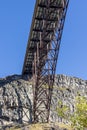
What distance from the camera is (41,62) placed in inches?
1869

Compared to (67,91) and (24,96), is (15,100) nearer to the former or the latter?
(24,96)

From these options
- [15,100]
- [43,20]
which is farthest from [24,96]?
[43,20]

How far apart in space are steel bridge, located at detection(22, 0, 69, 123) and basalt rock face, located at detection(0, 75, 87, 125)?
1.92 metres

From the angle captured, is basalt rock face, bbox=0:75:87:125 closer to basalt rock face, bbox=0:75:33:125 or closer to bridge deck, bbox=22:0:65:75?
basalt rock face, bbox=0:75:33:125

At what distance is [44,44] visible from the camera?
4709cm

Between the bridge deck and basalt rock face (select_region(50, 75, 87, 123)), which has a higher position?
the bridge deck

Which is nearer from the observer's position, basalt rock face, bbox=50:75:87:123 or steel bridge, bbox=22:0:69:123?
steel bridge, bbox=22:0:69:123

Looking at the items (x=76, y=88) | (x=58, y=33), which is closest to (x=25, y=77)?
(x=76, y=88)

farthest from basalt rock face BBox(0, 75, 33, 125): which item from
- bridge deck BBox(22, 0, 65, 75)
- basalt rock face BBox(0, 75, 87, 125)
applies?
bridge deck BBox(22, 0, 65, 75)

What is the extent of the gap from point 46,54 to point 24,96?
9.38 m

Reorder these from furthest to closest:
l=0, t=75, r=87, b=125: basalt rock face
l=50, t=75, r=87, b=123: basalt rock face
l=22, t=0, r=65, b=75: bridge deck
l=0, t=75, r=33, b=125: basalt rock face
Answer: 1. l=50, t=75, r=87, b=123: basalt rock face
2. l=0, t=75, r=87, b=125: basalt rock face
3. l=0, t=75, r=33, b=125: basalt rock face
4. l=22, t=0, r=65, b=75: bridge deck

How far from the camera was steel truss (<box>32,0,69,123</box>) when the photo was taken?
43.1 meters

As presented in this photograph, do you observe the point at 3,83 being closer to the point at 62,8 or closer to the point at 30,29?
the point at 30,29

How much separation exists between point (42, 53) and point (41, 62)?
135 cm
